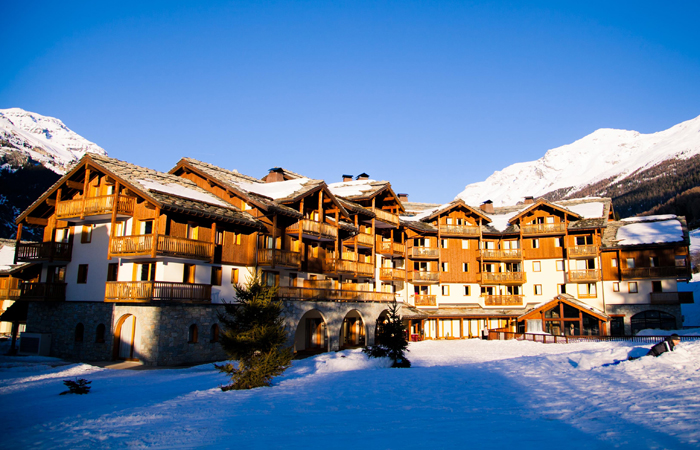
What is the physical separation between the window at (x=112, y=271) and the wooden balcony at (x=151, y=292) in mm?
1285

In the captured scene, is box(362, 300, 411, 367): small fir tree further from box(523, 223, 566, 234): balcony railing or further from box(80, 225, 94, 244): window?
box(523, 223, 566, 234): balcony railing

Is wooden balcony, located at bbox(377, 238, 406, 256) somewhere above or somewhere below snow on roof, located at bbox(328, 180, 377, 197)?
below

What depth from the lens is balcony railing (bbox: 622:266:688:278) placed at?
4544 cm

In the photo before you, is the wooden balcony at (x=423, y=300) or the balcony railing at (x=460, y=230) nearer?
the wooden balcony at (x=423, y=300)

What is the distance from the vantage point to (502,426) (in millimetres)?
12125

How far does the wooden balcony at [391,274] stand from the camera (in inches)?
1843

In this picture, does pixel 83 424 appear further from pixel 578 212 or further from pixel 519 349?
pixel 578 212

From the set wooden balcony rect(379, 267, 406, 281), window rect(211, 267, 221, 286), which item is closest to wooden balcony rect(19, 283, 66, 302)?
window rect(211, 267, 221, 286)

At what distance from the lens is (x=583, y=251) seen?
163 ft

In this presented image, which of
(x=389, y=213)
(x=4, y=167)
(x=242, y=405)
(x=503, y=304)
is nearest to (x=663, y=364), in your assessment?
(x=242, y=405)

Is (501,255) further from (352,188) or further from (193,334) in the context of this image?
(193,334)

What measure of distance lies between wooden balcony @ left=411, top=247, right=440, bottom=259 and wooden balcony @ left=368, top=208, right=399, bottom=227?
18.7 feet

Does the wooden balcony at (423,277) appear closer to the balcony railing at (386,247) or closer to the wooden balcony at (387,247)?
the wooden balcony at (387,247)

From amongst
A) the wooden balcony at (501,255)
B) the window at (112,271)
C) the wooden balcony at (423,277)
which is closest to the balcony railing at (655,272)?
the wooden balcony at (501,255)
